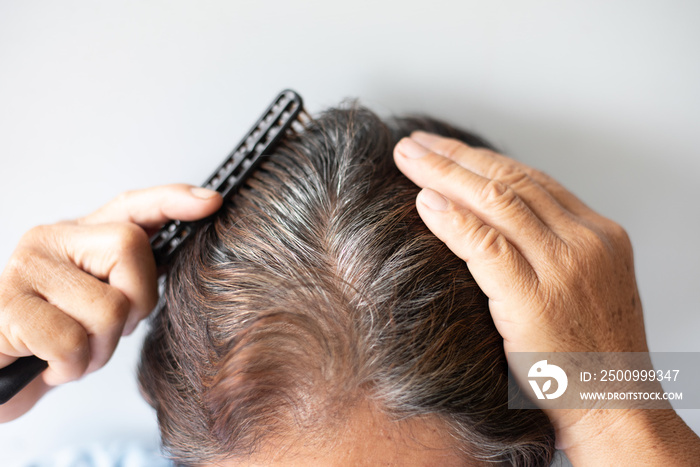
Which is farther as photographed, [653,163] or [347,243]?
[653,163]

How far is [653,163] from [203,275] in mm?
1117

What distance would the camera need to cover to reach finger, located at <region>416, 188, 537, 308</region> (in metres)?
0.74

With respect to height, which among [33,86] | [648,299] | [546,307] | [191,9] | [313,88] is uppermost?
[191,9]

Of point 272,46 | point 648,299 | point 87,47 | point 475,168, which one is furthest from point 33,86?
point 648,299

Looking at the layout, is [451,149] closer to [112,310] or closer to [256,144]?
[256,144]

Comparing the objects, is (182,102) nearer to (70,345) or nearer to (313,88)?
(313,88)

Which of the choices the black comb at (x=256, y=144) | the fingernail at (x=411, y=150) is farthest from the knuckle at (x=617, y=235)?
the black comb at (x=256, y=144)

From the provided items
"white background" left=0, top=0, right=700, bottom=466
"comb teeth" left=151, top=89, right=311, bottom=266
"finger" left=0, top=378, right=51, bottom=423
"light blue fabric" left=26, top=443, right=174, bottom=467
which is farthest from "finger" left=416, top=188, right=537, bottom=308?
"light blue fabric" left=26, top=443, right=174, bottom=467

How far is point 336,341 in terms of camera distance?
73cm

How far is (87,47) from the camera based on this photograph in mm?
1007

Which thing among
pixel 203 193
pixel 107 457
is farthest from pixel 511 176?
pixel 107 457

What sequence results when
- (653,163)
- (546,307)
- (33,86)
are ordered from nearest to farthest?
1. (546,307)
2. (33,86)
3. (653,163)

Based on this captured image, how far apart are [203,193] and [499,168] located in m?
0.59

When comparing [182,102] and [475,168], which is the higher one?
[182,102]
